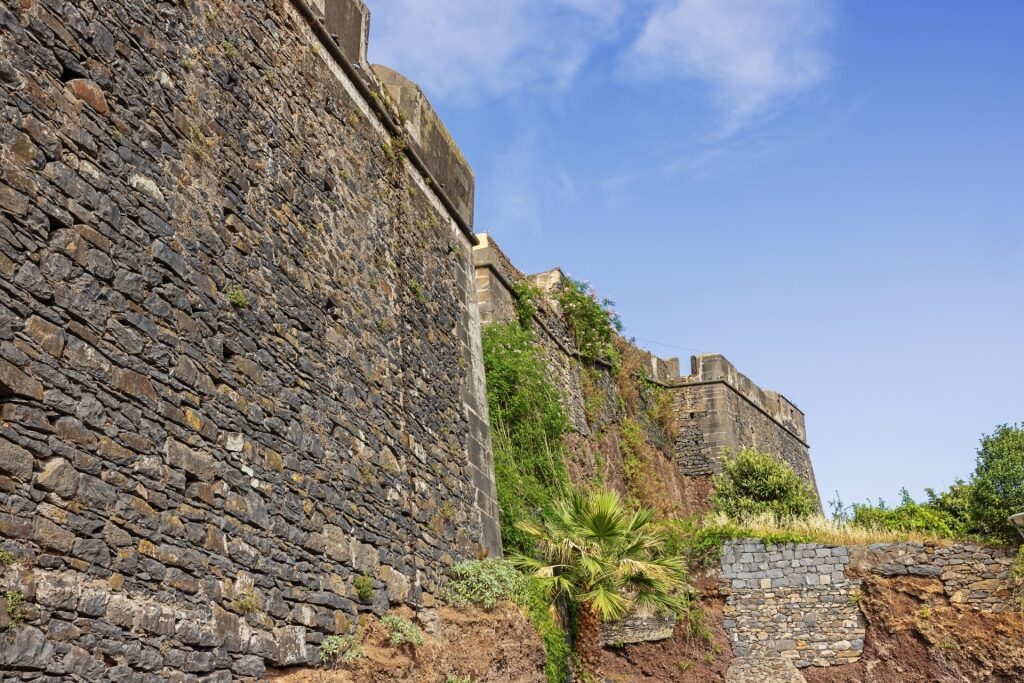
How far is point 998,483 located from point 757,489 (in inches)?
223

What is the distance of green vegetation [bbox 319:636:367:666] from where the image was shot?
6469 mm

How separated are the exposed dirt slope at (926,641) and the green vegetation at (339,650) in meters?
8.55

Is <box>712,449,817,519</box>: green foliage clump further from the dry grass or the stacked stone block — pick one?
the stacked stone block

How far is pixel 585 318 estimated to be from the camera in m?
17.7

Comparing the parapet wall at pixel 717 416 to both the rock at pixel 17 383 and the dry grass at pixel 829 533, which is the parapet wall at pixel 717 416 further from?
the rock at pixel 17 383

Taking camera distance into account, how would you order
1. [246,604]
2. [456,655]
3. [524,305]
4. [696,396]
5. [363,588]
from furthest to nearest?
1. [696,396]
2. [524,305]
3. [456,655]
4. [363,588]
5. [246,604]

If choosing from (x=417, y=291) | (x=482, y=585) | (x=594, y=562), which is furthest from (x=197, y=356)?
(x=594, y=562)

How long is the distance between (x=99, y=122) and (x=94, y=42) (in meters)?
0.46

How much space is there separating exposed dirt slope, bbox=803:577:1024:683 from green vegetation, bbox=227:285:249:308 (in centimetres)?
1013

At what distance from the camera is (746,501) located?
19031 mm

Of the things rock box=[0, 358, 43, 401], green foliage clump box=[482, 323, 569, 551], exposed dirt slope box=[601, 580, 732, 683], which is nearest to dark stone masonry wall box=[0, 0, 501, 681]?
rock box=[0, 358, 43, 401]

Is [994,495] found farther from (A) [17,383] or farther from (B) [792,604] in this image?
(A) [17,383]

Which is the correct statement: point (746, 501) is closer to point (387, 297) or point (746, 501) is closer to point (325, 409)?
point (387, 297)

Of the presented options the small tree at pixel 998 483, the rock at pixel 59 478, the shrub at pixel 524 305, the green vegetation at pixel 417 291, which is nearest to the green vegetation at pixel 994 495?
the small tree at pixel 998 483
